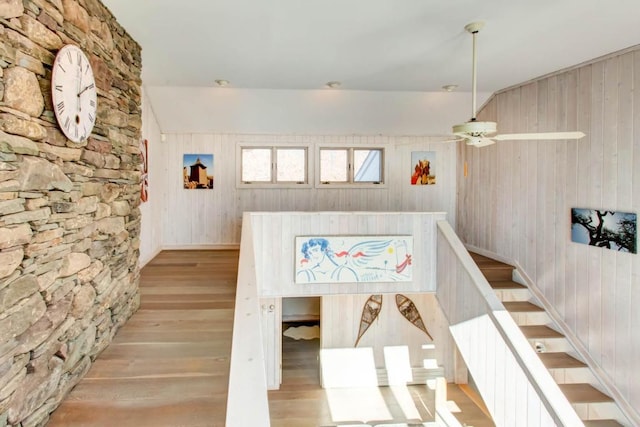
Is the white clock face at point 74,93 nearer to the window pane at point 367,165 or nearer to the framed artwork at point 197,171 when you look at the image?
the framed artwork at point 197,171

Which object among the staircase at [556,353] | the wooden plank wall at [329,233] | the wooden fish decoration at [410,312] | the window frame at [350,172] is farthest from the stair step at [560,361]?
the window frame at [350,172]

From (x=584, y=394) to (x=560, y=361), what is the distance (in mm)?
364

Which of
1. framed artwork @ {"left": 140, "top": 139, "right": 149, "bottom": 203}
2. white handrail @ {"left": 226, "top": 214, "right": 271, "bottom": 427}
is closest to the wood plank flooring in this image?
white handrail @ {"left": 226, "top": 214, "right": 271, "bottom": 427}

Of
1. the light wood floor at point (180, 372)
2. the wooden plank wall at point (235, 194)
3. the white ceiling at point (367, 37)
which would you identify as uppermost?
the white ceiling at point (367, 37)

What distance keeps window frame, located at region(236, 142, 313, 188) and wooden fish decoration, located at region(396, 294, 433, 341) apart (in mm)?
2473

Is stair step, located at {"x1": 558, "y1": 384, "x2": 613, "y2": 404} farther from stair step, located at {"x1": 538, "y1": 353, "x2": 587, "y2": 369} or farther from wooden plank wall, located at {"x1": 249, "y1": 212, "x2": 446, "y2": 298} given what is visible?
wooden plank wall, located at {"x1": 249, "y1": 212, "x2": 446, "y2": 298}

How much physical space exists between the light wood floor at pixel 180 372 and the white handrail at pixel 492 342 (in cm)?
183

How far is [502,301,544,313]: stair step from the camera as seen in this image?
441cm

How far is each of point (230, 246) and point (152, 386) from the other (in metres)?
3.91

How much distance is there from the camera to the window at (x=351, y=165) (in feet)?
20.8

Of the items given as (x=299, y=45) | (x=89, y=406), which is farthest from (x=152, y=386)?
(x=299, y=45)

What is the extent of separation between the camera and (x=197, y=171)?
6.04 m

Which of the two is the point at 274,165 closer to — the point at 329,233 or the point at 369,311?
the point at 329,233

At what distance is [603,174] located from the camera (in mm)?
3652
